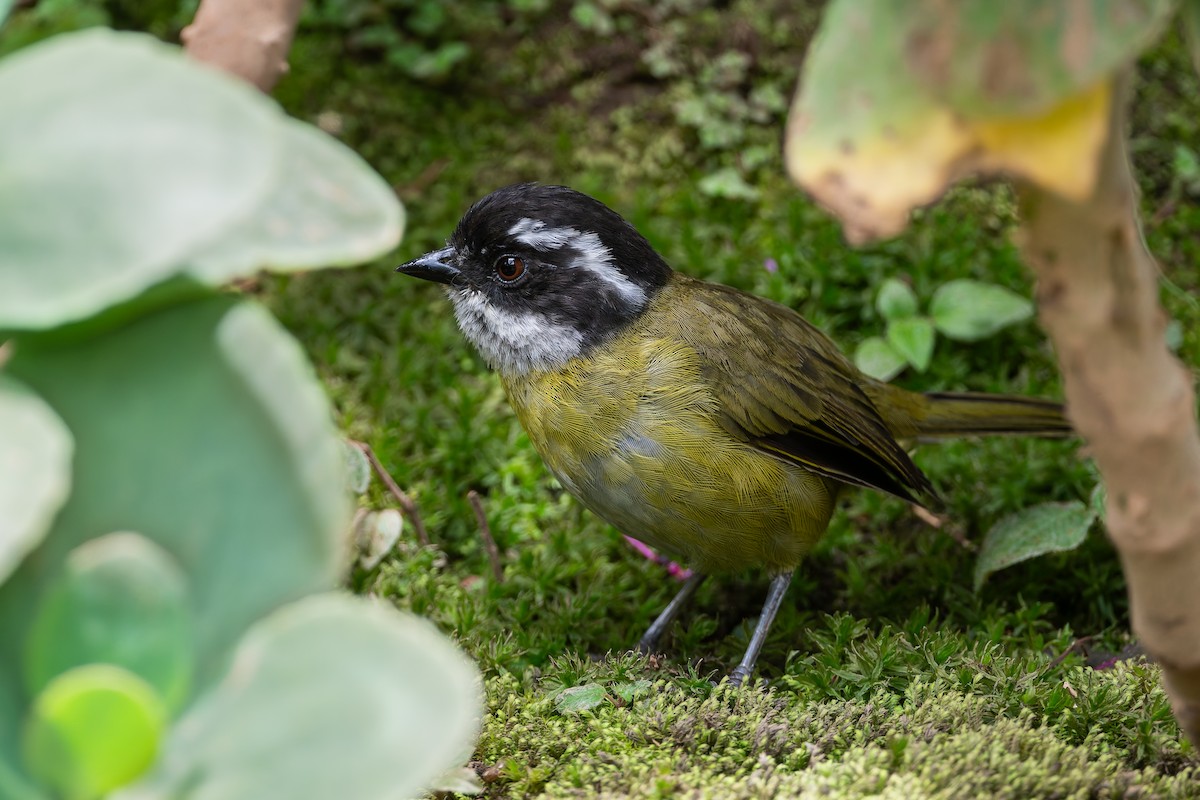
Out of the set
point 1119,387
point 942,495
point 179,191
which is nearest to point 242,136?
point 179,191

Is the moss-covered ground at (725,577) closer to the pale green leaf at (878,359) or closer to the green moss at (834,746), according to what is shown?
the green moss at (834,746)

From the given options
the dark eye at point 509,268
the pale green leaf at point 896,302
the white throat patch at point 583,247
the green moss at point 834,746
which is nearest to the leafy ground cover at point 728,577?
the green moss at point 834,746

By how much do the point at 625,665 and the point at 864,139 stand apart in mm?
2416

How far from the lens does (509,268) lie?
14.1 ft

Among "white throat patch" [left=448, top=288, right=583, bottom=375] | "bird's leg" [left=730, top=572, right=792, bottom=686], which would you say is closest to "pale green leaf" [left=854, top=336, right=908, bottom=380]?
"bird's leg" [left=730, top=572, right=792, bottom=686]

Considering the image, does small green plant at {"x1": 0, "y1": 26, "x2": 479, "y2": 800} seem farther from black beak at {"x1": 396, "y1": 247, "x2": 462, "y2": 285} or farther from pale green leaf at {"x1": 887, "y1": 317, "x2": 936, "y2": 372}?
pale green leaf at {"x1": 887, "y1": 317, "x2": 936, "y2": 372}

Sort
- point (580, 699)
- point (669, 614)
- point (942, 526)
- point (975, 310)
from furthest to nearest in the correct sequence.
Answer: point (975, 310) < point (942, 526) < point (669, 614) < point (580, 699)

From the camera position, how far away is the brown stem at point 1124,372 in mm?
1734

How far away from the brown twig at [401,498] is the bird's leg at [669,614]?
92 centimetres

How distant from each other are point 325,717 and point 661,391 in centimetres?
263

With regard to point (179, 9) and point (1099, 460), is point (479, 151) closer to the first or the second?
point (179, 9)

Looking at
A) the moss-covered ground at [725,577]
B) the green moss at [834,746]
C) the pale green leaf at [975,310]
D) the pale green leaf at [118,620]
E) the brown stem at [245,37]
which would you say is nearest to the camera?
the pale green leaf at [118,620]

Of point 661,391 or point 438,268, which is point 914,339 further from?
point 438,268

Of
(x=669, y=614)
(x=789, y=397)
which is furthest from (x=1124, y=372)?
(x=669, y=614)
